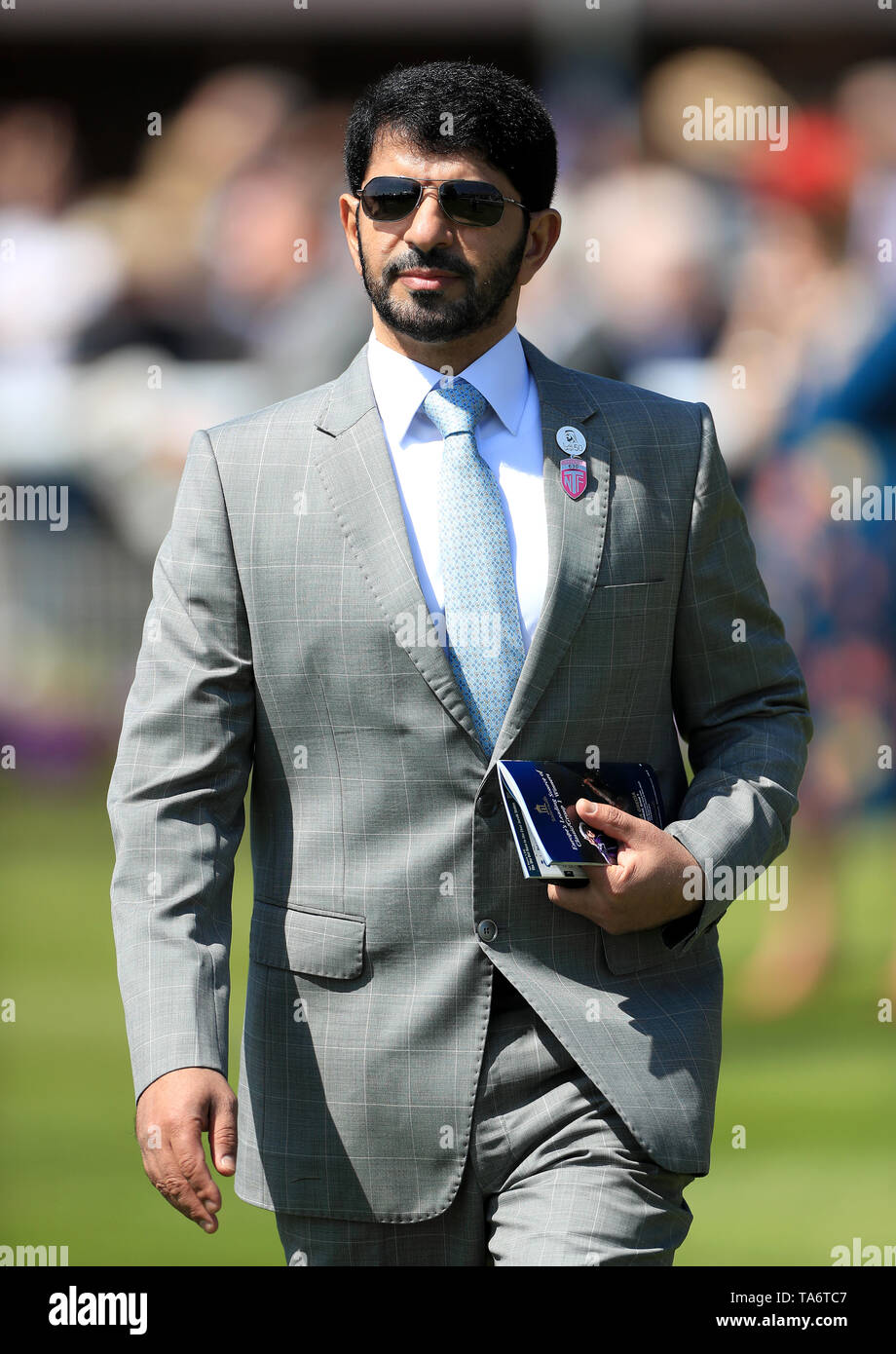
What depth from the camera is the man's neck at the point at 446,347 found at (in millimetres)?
2664

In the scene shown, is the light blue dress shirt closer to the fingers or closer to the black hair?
the black hair

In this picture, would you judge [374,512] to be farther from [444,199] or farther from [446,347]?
[444,199]

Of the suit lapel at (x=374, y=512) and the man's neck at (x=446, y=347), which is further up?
the man's neck at (x=446, y=347)

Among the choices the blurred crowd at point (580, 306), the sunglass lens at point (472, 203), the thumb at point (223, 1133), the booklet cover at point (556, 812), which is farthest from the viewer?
the blurred crowd at point (580, 306)

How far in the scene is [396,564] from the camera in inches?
99.4

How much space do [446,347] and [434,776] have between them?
0.64 meters

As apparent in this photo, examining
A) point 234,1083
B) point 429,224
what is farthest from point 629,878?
point 234,1083

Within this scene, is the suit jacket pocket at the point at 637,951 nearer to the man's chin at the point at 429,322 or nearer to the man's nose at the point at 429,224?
the man's chin at the point at 429,322

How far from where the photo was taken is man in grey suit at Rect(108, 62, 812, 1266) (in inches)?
97.7

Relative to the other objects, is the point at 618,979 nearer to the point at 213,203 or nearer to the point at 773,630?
the point at 773,630

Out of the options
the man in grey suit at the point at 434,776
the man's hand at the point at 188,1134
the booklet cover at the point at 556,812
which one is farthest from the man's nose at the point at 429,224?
the man's hand at the point at 188,1134

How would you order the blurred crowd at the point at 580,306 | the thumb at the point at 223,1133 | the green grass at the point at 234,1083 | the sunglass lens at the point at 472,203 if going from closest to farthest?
the thumb at the point at 223,1133 < the sunglass lens at the point at 472,203 < the green grass at the point at 234,1083 < the blurred crowd at the point at 580,306

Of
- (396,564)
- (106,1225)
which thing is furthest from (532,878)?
(106,1225)
